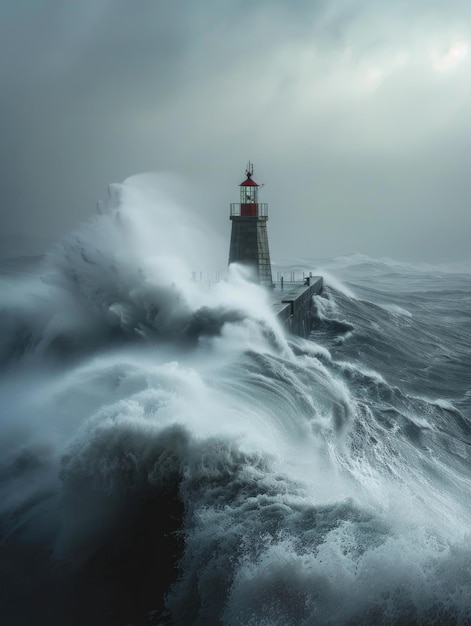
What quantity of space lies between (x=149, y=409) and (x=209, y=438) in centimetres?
68

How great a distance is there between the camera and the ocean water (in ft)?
12.6

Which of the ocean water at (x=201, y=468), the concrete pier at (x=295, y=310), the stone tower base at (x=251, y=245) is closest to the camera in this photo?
the ocean water at (x=201, y=468)

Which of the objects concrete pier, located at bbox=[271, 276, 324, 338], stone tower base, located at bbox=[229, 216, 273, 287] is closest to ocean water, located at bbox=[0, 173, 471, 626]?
concrete pier, located at bbox=[271, 276, 324, 338]

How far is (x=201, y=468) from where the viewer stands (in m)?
4.92

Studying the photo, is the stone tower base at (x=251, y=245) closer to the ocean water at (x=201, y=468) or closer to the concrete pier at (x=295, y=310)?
the concrete pier at (x=295, y=310)

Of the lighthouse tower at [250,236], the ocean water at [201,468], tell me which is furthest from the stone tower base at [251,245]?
the ocean water at [201,468]

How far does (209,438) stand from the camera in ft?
16.6

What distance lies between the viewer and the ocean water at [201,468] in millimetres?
3828

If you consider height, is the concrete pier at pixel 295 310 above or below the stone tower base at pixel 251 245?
below

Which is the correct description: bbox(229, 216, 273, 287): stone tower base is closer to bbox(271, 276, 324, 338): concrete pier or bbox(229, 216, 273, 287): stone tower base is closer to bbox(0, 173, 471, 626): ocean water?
bbox(271, 276, 324, 338): concrete pier

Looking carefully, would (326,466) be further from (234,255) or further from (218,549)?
(234,255)

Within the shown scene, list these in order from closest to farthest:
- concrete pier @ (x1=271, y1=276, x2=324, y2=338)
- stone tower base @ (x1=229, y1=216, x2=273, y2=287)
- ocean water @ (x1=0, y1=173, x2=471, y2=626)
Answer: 1. ocean water @ (x1=0, y1=173, x2=471, y2=626)
2. concrete pier @ (x1=271, y1=276, x2=324, y2=338)
3. stone tower base @ (x1=229, y1=216, x2=273, y2=287)

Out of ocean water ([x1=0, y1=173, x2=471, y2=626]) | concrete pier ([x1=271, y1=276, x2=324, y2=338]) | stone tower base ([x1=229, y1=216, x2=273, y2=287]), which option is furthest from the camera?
stone tower base ([x1=229, y1=216, x2=273, y2=287])

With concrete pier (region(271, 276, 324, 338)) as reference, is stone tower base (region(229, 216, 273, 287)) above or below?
above
